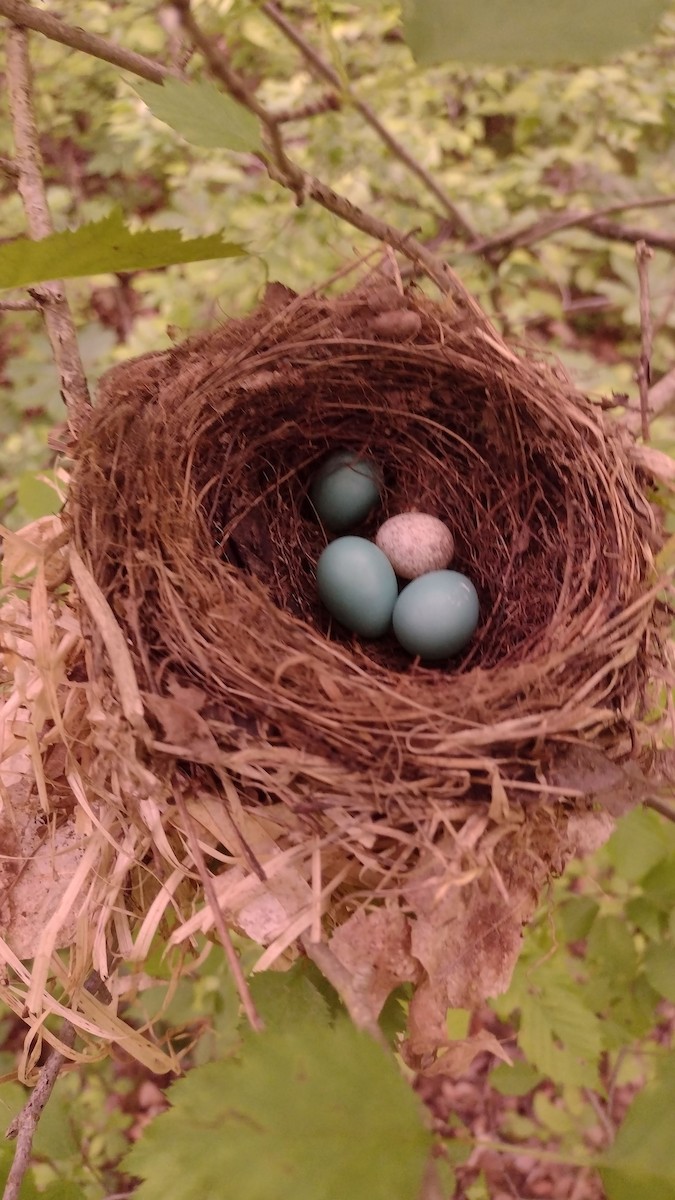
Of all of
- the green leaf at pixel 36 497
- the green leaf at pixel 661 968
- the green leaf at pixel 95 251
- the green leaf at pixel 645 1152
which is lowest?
the green leaf at pixel 661 968

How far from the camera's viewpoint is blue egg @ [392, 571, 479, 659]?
44.6 inches

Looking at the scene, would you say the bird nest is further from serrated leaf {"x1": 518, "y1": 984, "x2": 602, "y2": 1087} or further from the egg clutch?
serrated leaf {"x1": 518, "y1": 984, "x2": 602, "y2": 1087}

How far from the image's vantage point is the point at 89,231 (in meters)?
0.47

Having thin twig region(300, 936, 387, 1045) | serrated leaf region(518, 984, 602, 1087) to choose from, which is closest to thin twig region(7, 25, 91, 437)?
thin twig region(300, 936, 387, 1045)

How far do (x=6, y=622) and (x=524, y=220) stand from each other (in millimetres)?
1758

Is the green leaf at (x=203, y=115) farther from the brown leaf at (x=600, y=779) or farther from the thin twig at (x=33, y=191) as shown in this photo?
the brown leaf at (x=600, y=779)

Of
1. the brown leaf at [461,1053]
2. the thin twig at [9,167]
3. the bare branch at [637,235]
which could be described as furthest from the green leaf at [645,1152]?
the bare branch at [637,235]

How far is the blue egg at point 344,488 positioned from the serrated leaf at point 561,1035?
2.54 ft

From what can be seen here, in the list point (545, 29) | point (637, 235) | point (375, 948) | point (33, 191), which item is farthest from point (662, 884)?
point (637, 235)

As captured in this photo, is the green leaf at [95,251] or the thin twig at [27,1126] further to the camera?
the thin twig at [27,1126]

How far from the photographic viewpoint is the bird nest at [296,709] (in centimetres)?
72

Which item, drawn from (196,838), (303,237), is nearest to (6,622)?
(196,838)

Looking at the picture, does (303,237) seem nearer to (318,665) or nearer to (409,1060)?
(318,665)

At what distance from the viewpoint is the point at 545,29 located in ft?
1.76
